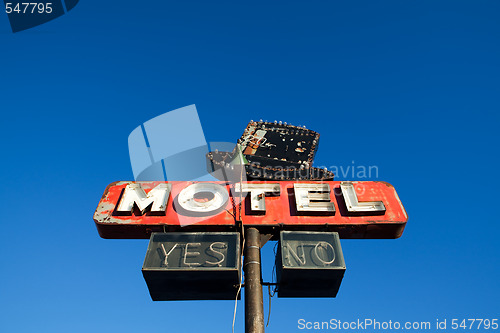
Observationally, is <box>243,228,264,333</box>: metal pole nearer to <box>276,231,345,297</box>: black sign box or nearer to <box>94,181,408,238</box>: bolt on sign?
<box>94,181,408,238</box>: bolt on sign

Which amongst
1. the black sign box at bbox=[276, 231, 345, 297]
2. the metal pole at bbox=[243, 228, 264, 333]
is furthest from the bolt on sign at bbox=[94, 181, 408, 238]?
the black sign box at bbox=[276, 231, 345, 297]

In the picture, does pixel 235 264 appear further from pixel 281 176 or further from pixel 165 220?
pixel 281 176

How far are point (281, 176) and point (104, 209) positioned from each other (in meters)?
23.0

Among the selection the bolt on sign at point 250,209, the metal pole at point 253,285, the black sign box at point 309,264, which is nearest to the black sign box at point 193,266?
the metal pole at point 253,285

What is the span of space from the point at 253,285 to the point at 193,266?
10.9 feet

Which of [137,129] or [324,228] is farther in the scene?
[137,129]

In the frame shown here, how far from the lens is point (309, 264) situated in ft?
75.4

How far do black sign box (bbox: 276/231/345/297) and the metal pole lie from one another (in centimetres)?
131

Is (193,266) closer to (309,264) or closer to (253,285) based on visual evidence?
(253,285)

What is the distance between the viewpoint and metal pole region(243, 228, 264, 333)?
21609mm

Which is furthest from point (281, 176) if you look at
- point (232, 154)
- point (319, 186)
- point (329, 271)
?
point (329, 271)

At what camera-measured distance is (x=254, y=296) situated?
888 inches

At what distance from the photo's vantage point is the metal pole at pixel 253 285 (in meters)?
21.6

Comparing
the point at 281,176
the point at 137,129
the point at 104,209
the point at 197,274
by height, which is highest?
the point at 137,129
